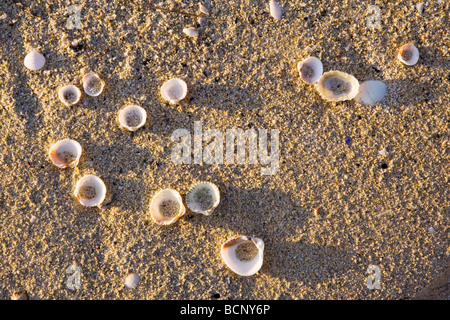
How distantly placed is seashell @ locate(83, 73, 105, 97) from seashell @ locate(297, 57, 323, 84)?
1.21m

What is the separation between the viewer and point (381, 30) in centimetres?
224

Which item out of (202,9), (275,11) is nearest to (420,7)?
(275,11)

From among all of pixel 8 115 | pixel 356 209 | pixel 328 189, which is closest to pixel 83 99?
pixel 8 115

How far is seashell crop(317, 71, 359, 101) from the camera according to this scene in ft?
7.20

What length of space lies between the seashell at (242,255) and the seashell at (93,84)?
1190 millimetres

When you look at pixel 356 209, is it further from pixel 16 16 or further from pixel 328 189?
pixel 16 16

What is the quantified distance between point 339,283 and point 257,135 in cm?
99

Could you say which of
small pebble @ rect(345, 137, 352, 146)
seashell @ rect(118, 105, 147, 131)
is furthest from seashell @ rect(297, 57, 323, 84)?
seashell @ rect(118, 105, 147, 131)

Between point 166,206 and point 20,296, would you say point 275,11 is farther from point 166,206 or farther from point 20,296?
point 20,296

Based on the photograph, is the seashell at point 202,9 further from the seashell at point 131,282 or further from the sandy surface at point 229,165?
the seashell at point 131,282

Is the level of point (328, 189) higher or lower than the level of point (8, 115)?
lower

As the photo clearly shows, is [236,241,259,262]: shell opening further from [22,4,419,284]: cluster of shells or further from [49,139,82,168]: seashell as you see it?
[49,139,82,168]: seashell

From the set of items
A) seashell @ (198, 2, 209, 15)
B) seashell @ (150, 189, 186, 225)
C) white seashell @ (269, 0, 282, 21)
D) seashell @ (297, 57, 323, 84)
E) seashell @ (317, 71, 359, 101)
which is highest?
seashell @ (198, 2, 209, 15)

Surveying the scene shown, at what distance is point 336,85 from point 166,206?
4.09ft
